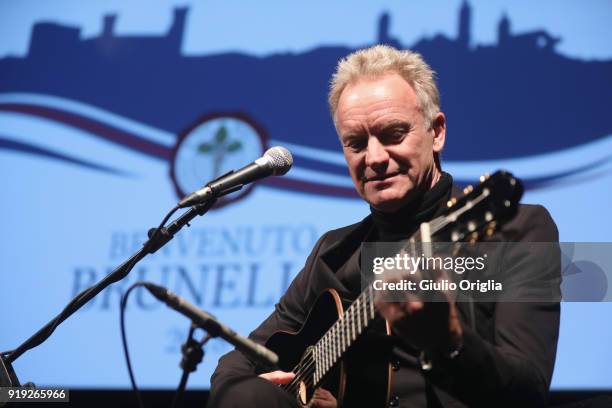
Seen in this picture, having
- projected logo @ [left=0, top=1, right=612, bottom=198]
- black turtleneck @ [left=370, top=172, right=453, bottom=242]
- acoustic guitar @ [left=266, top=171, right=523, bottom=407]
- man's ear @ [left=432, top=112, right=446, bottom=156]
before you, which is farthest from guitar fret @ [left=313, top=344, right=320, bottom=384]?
projected logo @ [left=0, top=1, right=612, bottom=198]

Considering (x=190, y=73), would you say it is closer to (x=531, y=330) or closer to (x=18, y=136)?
(x=18, y=136)

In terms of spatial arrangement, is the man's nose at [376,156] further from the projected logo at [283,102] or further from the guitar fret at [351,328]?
the projected logo at [283,102]

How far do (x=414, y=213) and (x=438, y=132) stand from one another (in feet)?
1.03

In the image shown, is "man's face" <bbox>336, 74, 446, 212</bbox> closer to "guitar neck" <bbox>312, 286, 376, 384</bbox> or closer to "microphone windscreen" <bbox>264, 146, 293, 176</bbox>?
"microphone windscreen" <bbox>264, 146, 293, 176</bbox>

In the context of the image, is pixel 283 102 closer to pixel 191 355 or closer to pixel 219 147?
pixel 219 147

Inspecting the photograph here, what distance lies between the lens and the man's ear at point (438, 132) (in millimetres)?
2262

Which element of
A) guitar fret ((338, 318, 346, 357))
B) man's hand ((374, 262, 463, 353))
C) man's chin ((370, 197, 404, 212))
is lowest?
guitar fret ((338, 318, 346, 357))

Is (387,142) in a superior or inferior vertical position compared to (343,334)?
superior

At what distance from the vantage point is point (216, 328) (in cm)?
144

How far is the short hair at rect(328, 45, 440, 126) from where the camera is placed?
2.22 meters

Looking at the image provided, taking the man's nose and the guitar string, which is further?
the man's nose

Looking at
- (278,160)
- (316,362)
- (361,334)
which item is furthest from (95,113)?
(361,334)

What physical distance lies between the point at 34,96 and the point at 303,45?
58.6 inches

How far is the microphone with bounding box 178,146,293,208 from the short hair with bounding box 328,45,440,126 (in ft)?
1.37
